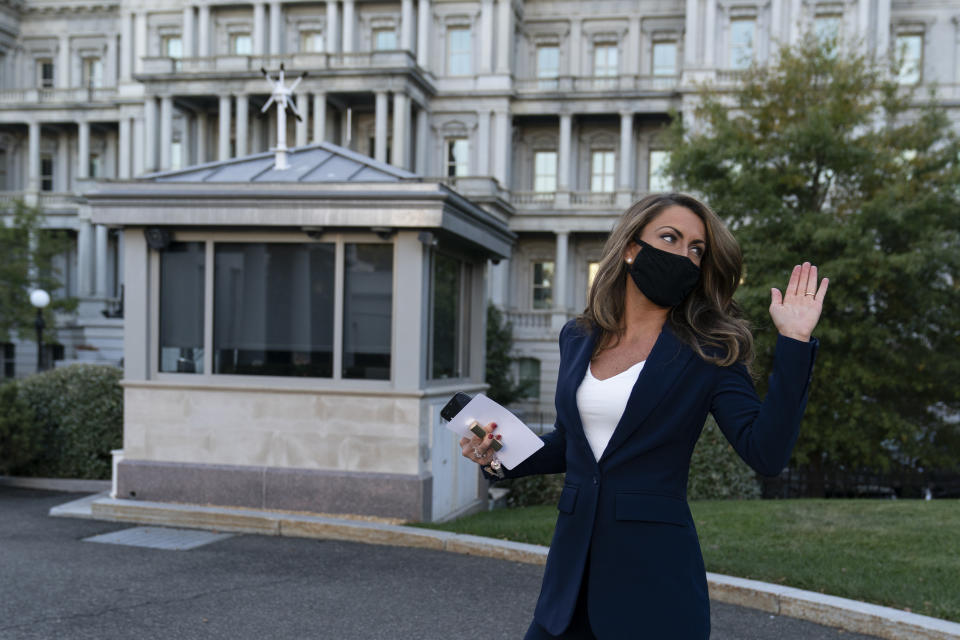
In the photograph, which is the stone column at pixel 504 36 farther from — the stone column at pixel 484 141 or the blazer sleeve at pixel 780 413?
the blazer sleeve at pixel 780 413

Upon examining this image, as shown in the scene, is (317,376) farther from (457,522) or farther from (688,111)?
(688,111)

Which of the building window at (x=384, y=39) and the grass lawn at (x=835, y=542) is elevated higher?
the building window at (x=384, y=39)

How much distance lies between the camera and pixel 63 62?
184 ft

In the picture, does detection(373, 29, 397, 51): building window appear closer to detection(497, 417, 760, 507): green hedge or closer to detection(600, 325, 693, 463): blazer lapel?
detection(497, 417, 760, 507): green hedge

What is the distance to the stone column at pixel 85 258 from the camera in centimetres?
5219

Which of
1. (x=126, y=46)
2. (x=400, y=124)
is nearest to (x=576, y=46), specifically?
(x=400, y=124)

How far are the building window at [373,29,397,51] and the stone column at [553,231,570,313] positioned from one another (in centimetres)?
1481

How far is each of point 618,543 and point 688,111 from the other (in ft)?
147

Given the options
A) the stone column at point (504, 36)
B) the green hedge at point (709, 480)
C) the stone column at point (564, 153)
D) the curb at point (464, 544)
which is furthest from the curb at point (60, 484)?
the stone column at point (504, 36)

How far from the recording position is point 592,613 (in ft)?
8.90

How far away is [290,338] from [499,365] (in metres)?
19.1

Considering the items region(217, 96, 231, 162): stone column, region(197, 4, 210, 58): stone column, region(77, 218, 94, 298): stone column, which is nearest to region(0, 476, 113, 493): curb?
region(217, 96, 231, 162): stone column

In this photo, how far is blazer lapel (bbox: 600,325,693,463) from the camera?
2750 mm

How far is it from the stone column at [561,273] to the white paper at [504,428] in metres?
43.5
